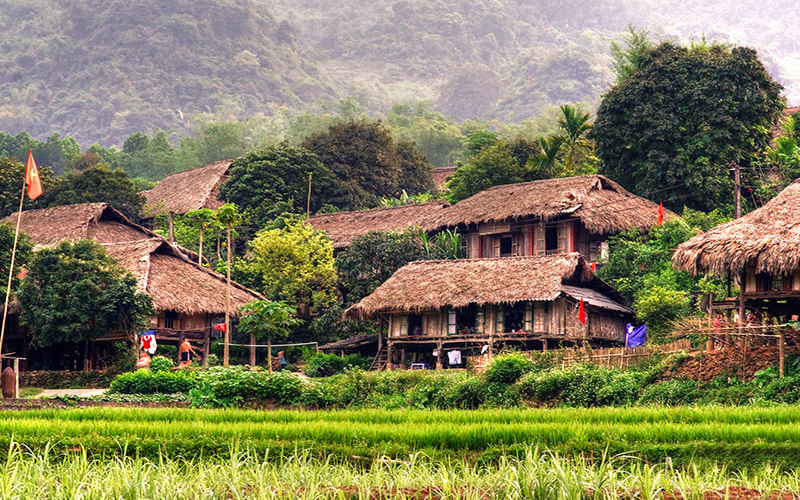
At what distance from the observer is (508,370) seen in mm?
21203

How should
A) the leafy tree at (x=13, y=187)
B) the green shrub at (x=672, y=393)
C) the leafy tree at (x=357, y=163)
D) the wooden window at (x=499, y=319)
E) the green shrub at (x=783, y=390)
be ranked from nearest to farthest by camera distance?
the green shrub at (x=783, y=390), the green shrub at (x=672, y=393), the wooden window at (x=499, y=319), the leafy tree at (x=13, y=187), the leafy tree at (x=357, y=163)

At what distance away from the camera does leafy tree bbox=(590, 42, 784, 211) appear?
32938mm

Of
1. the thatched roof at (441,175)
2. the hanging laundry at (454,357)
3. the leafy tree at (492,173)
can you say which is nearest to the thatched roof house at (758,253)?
the hanging laundry at (454,357)

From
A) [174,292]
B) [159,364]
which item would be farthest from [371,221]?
[159,364]

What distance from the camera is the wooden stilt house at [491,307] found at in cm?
2697

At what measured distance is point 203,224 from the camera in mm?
35062

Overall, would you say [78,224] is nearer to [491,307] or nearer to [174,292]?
[174,292]

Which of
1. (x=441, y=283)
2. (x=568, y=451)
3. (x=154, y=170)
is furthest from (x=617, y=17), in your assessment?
(x=568, y=451)

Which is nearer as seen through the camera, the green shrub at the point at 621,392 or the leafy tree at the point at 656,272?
the green shrub at the point at 621,392

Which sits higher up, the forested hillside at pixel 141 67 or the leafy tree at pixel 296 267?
the forested hillside at pixel 141 67

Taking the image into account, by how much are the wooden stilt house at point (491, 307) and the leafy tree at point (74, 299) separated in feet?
20.8

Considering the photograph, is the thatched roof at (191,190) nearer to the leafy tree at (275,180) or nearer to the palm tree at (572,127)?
the leafy tree at (275,180)

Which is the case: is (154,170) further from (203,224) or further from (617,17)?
(617,17)

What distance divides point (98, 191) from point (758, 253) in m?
30.1
